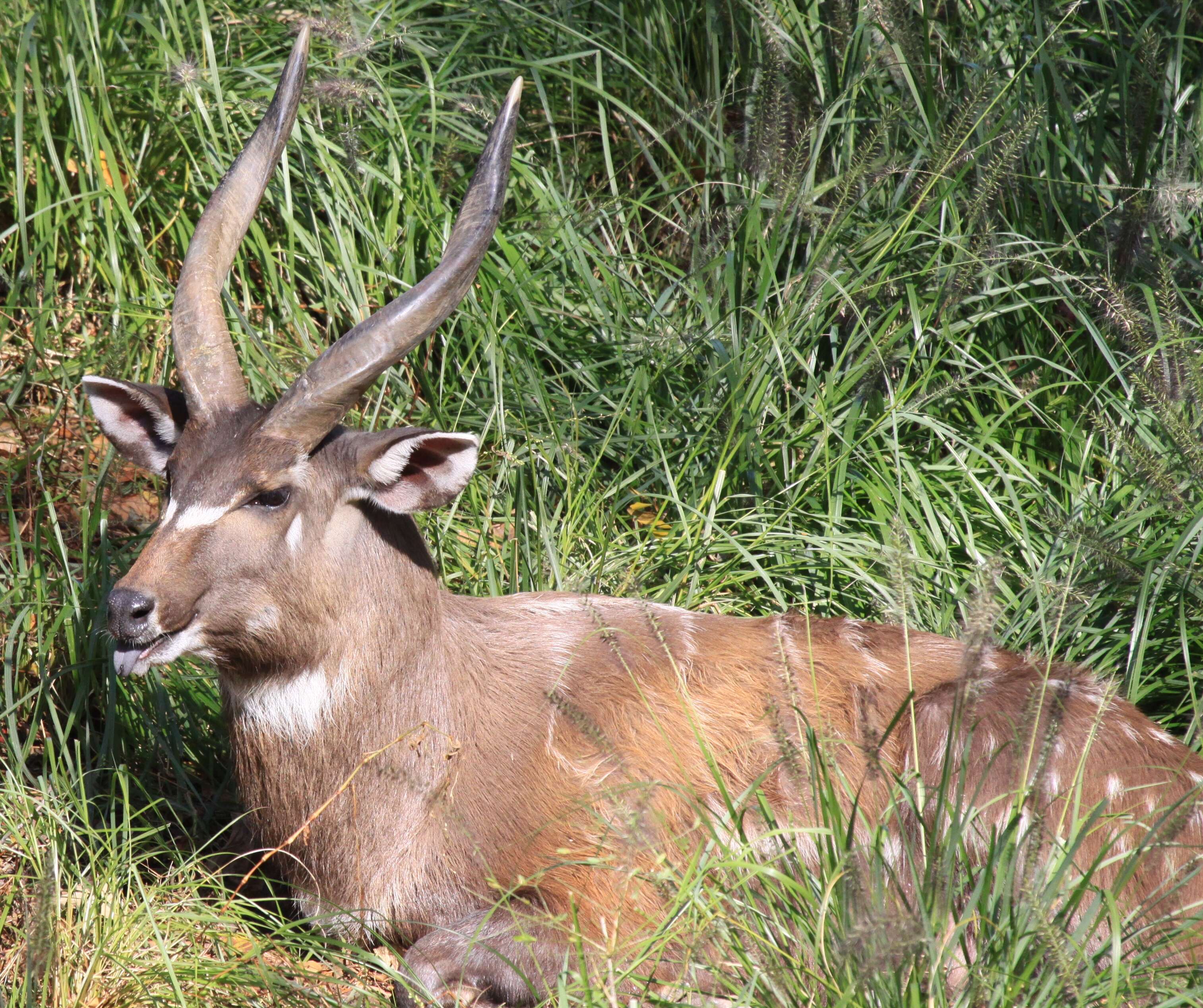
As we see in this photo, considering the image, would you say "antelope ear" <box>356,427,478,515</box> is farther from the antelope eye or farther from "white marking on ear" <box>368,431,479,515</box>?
the antelope eye

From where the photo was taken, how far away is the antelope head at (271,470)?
3.78m

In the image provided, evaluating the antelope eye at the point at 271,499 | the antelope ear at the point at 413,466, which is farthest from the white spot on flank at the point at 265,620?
the antelope ear at the point at 413,466

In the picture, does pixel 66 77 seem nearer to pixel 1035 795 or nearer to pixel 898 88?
pixel 898 88

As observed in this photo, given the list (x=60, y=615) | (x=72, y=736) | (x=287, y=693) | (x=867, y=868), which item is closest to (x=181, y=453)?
(x=287, y=693)

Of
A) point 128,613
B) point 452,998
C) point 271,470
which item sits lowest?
point 452,998

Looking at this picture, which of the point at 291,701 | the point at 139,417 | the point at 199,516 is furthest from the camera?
the point at 139,417

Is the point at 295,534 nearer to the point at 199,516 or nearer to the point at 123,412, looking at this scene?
the point at 199,516

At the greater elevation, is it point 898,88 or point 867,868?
point 898,88

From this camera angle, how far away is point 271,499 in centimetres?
390

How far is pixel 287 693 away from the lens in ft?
13.4

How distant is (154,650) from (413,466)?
0.84 metres

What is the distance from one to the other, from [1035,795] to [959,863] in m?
0.63

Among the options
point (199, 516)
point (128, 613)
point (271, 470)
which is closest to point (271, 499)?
point (271, 470)

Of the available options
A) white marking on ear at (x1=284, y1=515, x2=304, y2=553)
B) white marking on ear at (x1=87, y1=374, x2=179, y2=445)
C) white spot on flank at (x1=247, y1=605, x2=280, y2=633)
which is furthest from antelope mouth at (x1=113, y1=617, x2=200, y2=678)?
white marking on ear at (x1=87, y1=374, x2=179, y2=445)
